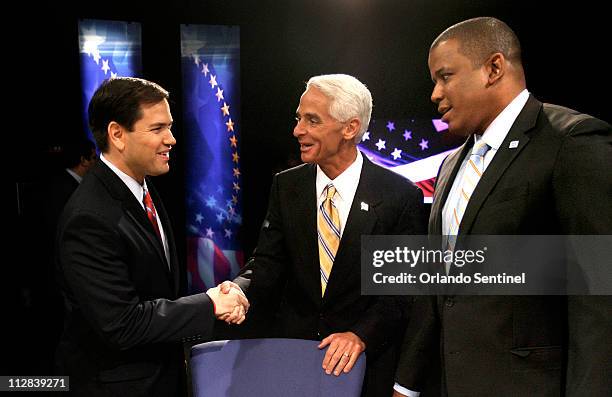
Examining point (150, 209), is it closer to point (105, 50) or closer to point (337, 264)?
point (337, 264)

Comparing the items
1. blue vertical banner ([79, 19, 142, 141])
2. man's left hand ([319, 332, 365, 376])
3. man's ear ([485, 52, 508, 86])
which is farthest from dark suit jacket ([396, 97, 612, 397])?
blue vertical banner ([79, 19, 142, 141])

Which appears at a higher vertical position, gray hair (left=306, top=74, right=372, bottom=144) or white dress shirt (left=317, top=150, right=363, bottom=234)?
gray hair (left=306, top=74, right=372, bottom=144)

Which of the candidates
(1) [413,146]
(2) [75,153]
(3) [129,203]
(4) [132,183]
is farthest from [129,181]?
(1) [413,146]

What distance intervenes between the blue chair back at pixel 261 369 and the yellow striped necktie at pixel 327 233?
404 millimetres

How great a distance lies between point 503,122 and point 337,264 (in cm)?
80

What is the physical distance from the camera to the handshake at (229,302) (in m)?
1.99

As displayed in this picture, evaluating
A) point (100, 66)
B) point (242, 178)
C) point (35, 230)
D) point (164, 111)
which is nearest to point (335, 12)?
point (242, 178)

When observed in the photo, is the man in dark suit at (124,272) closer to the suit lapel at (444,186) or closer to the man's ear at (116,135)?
the man's ear at (116,135)

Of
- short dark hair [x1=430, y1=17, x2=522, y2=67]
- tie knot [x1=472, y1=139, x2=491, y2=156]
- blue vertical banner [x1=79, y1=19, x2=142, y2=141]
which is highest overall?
blue vertical banner [x1=79, y1=19, x2=142, y2=141]

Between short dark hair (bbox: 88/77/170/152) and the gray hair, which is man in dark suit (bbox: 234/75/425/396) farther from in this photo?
short dark hair (bbox: 88/77/170/152)

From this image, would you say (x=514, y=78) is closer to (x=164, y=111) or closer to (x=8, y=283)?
(x=164, y=111)

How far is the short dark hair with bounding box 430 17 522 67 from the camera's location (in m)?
1.63

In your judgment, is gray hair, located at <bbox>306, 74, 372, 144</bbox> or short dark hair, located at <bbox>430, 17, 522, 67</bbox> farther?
gray hair, located at <bbox>306, 74, 372, 144</bbox>

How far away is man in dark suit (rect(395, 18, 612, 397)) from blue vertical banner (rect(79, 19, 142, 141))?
15.0ft
